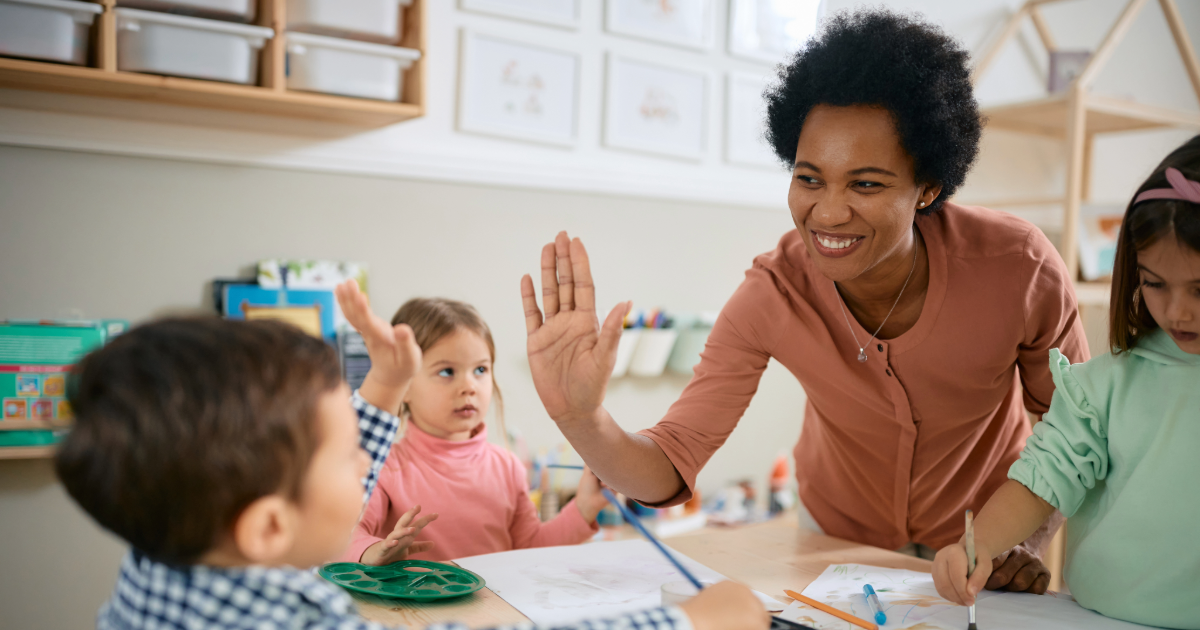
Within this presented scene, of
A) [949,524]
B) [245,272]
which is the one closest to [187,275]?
[245,272]

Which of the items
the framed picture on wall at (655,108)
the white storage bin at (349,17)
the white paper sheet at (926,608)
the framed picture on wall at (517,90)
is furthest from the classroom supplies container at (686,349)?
the white paper sheet at (926,608)

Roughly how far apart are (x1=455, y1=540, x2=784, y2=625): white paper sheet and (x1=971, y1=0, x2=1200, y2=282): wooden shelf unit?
180 centimetres

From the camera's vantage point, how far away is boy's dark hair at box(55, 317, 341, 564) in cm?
53

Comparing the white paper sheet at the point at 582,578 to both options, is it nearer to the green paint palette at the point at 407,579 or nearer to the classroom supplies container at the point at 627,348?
the green paint palette at the point at 407,579

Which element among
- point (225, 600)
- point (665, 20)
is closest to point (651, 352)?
point (665, 20)

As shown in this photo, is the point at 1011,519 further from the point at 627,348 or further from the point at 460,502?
the point at 627,348

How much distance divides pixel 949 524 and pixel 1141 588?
403mm

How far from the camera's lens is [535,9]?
85.3 inches

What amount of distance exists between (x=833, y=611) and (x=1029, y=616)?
220 mm

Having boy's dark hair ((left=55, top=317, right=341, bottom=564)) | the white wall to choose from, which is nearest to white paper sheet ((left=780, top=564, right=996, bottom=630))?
boy's dark hair ((left=55, top=317, right=341, bottom=564))

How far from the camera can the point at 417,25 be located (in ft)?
5.91

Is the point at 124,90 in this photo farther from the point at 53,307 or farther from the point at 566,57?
the point at 566,57

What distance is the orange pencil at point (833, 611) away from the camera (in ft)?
2.76

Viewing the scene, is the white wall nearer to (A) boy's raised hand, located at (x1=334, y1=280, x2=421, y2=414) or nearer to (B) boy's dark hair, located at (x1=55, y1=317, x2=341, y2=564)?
(A) boy's raised hand, located at (x1=334, y1=280, x2=421, y2=414)
